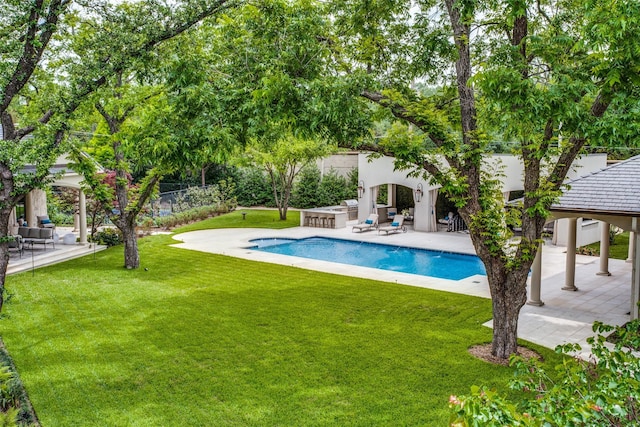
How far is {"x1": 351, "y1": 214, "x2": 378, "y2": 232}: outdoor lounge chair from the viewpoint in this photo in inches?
1020

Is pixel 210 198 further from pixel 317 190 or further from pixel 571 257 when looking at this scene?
pixel 571 257

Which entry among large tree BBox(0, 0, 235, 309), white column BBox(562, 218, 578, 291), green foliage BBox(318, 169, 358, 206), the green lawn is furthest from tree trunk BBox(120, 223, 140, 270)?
green foliage BBox(318, 169, 358, 206)

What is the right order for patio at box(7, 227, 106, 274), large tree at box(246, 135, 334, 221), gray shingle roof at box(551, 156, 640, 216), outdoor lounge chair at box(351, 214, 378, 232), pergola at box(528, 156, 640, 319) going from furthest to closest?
large tree at box(246, 135, 334, 221)
outdoor lounge chair at box(351, 214, 378, 232)
patio at box(7, 227, 106, 274)
gray shingle roof at box(551, 156, 640, 216)
pergola at box(528, 156, 640, 319)

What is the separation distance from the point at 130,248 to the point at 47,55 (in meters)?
8.25

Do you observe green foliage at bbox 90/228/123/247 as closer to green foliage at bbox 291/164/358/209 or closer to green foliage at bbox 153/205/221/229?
green foliage at bbox 153/205/221/229

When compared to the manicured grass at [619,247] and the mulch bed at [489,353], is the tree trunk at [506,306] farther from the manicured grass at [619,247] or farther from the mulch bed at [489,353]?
the manicured grass at [619,247]

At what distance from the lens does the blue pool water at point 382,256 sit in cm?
1882

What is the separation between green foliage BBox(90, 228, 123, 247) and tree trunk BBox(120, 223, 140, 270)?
14.4ft

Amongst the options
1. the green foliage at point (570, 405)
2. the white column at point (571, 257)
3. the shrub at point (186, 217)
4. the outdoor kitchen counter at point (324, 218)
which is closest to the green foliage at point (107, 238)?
the shrub at point (186, 217)

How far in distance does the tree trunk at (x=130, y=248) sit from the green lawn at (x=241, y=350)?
158 centimetres

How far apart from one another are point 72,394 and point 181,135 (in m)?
4.26

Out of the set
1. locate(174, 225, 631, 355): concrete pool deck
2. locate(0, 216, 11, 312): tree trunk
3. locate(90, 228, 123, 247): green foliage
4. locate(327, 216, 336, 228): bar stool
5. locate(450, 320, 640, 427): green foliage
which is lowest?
locate(174, 225, 631, 355): concrete pool deck

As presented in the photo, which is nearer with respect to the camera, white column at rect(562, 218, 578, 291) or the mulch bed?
the mulch bed

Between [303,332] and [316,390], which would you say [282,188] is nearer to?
[303,332]
